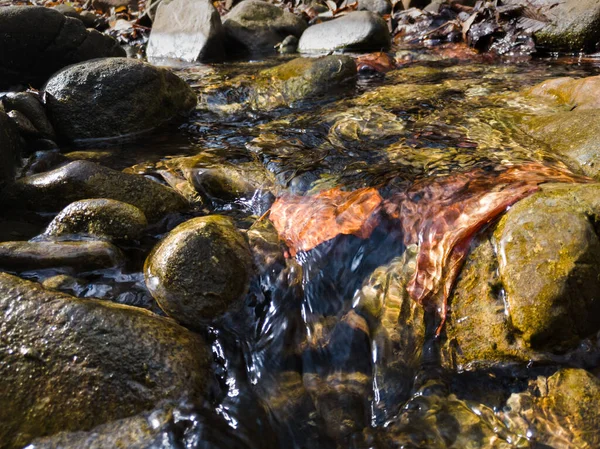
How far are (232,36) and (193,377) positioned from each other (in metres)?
10.8

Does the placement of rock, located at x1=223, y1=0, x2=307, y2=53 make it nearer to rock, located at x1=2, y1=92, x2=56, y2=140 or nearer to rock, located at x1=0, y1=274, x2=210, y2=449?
rock, located at x1=2, y1=92, x2=56, y2=140

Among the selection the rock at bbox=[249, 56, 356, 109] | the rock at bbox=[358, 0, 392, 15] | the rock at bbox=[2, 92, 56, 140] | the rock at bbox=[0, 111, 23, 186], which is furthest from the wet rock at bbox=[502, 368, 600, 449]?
the rock at bbox=[358, 0, 392, 15]

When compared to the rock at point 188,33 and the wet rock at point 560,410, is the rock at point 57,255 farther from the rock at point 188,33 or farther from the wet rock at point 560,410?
the rock at point 188,33

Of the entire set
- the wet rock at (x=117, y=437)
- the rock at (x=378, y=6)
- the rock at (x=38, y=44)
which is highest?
the rock at (x=38, y=44)

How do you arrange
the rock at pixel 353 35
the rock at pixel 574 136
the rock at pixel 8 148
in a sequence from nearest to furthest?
the rock at pixel 574 136
the rock at pixel 8 148
the rock at pixel 353 35

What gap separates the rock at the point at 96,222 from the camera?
3.51 meters

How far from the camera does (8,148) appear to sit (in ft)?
14.5

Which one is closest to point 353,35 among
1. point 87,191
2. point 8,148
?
point 8,148

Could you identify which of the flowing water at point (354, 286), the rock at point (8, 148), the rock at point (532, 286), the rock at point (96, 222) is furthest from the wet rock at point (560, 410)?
the rock at point (8, 148)

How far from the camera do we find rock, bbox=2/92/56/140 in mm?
5285

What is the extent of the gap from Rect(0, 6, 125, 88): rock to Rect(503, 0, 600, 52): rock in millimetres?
7710

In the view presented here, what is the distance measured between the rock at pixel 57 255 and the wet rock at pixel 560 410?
264cm

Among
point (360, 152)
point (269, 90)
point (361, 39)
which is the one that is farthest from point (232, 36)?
point (360, 152)

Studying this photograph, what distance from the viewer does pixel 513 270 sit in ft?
8.23
